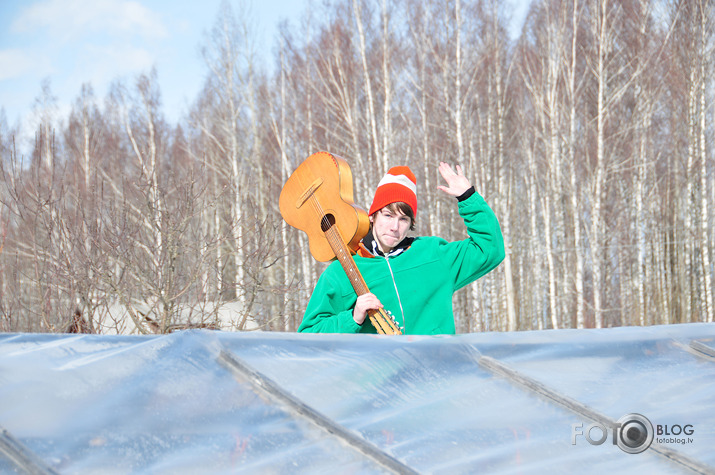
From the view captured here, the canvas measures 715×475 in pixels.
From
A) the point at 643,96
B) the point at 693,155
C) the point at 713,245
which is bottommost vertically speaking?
the point at 713,245

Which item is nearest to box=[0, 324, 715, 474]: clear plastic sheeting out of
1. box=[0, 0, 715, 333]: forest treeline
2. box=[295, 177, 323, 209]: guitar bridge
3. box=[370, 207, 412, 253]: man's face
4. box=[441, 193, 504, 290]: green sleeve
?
box=[441, 193, 504, 290]: green sleeve

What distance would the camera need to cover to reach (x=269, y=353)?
4.68ft

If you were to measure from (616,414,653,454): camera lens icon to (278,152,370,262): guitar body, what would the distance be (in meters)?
1.26

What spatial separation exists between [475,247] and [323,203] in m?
0.61

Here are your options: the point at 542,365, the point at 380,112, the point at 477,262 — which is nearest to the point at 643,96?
the point at 380,112

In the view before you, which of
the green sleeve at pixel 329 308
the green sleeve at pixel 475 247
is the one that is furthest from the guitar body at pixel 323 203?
the green sleeve at pixel 475 247

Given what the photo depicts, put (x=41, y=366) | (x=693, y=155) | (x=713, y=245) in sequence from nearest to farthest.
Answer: (x=41, y=366) → (x=713, y=245) → (x=693, y=155)

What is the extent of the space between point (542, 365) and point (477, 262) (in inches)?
41.1

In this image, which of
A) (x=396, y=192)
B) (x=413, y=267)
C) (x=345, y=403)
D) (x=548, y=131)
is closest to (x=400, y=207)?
(x=396, y=192)

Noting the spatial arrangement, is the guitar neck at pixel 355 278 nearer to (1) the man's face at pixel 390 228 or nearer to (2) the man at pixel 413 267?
(2) the man at pixel 413 267

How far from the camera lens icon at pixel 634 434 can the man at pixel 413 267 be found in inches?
44.4

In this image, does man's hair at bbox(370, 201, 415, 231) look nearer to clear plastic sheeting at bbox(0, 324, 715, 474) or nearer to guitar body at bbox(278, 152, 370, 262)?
guitar body at bbox(278, 152, 370, 262)

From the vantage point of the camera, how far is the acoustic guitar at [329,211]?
2.42 meters

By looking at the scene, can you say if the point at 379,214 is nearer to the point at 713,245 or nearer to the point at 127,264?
the point at 127,264
